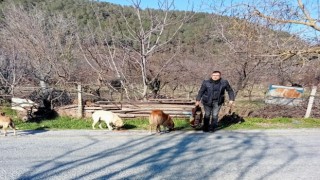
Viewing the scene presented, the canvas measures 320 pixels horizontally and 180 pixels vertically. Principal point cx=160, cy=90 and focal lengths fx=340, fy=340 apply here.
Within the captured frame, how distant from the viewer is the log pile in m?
11.3


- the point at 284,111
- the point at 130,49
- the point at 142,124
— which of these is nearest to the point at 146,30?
the point at 130,49

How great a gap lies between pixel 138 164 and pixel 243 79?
10903mm

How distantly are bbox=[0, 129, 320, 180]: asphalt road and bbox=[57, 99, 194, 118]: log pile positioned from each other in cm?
197

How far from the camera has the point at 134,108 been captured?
37.5 ft

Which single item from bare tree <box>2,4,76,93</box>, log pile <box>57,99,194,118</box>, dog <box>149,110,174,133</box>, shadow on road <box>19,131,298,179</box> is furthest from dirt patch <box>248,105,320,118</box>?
bare tree <box>2,4,76,93</box>

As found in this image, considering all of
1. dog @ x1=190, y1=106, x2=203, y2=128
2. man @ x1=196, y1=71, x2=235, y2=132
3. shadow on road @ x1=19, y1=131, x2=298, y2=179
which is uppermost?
man @ x1=196, y1=71, x2=235, y2=132

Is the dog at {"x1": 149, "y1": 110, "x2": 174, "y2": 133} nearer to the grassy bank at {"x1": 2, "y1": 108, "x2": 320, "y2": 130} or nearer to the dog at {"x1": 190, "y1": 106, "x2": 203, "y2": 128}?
the grassy bank at {"x1": 2, "y1": 108, "x2": 320, "y2": 130}

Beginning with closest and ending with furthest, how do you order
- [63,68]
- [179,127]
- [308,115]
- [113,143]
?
1. [113,143]
2. [179,127]
3. [308,115]
4. [63,68]

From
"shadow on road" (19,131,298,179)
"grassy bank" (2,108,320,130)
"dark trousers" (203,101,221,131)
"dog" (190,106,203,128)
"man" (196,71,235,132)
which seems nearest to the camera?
"shadow on road" (19,131,298,179)

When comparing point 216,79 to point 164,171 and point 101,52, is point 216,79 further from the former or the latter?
point 101,52

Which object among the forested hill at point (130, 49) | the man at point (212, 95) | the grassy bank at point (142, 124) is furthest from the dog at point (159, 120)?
the forested hill at point (130, 49)

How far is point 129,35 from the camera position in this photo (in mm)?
13211

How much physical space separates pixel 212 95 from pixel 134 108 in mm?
3024

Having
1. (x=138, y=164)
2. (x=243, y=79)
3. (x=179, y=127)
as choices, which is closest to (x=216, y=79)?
(x=179, y=127)
